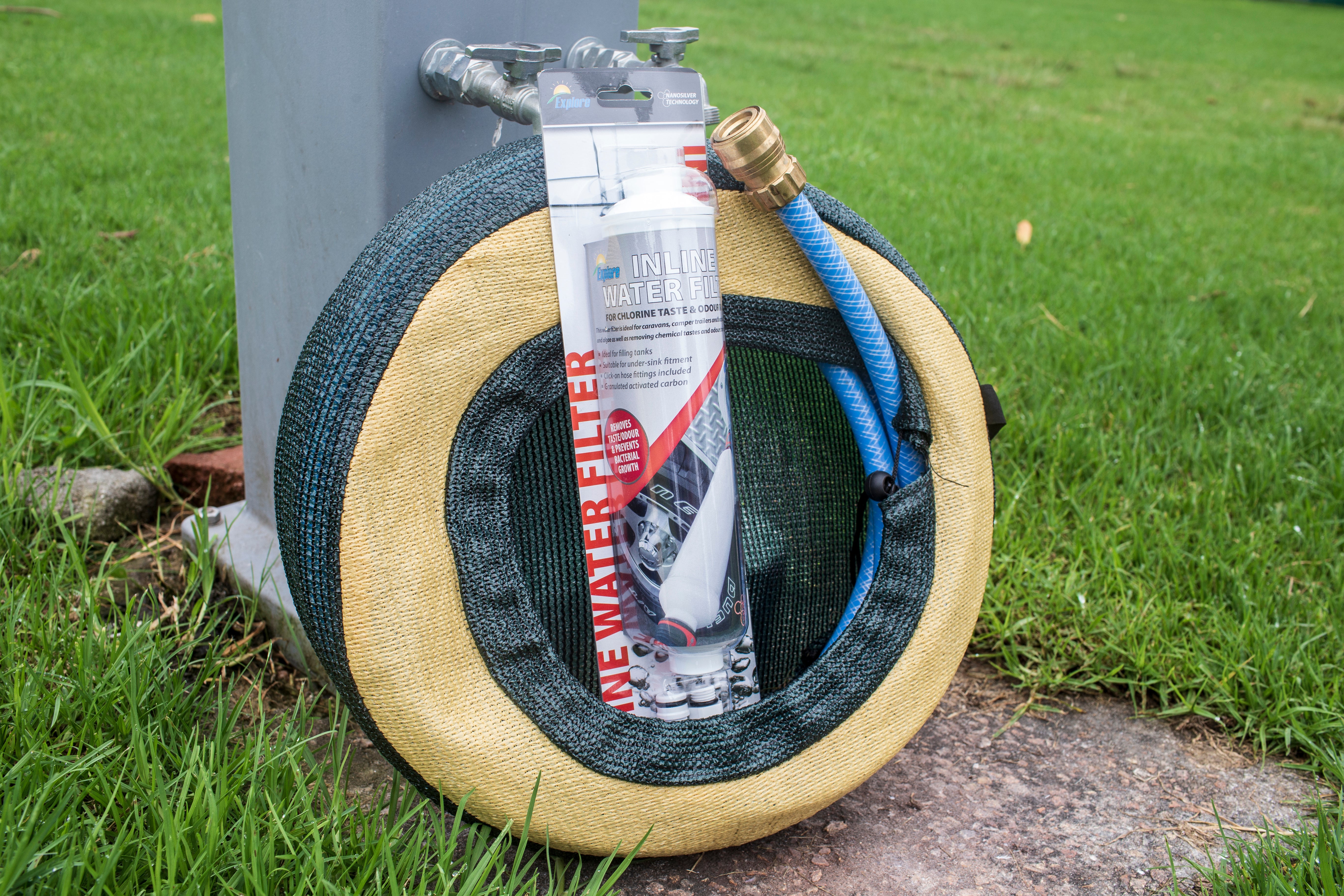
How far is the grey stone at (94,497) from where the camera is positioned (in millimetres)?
1437

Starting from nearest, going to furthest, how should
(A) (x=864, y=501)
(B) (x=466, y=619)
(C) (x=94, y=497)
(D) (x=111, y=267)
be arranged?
(B) (x=466, y=619) → (A) (x=864, y=501) → (C) (x=94, y=497) → (D) (x=111, y=267)

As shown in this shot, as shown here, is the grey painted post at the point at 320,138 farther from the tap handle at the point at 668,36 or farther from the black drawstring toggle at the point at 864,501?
the black drawstring toggle at the point at 864,501

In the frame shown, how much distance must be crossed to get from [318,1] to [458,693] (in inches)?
30.1

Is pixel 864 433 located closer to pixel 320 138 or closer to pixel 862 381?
pixel 862 381

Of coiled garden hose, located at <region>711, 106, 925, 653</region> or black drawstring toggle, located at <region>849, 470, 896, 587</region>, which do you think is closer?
coiled garden hose, located at <region>711, 106, 925, 653</region>

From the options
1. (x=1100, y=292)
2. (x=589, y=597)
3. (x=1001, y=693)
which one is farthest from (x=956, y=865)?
(x=1100, y=292)

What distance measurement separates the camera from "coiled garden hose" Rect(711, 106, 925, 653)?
3.02 ft

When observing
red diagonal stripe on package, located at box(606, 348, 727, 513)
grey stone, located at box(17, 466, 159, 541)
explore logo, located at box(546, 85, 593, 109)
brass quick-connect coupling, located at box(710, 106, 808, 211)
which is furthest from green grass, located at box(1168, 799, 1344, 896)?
grey stone, located at box(17, 466, 159, 541)

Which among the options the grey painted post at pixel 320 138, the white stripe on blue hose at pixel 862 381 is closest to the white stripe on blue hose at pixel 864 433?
the white stripe on blue hose at pixel 862 381

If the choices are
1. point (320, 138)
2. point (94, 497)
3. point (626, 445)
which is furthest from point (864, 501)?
point (94, 497)

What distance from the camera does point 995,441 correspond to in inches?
76.9

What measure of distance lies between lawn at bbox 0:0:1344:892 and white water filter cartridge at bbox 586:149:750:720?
259 millimetres

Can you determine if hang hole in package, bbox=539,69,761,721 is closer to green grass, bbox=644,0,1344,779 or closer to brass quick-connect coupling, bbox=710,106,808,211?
brass quick-connect coupling, bbox=710,106,808,211

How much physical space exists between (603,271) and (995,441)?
127 centimetres
